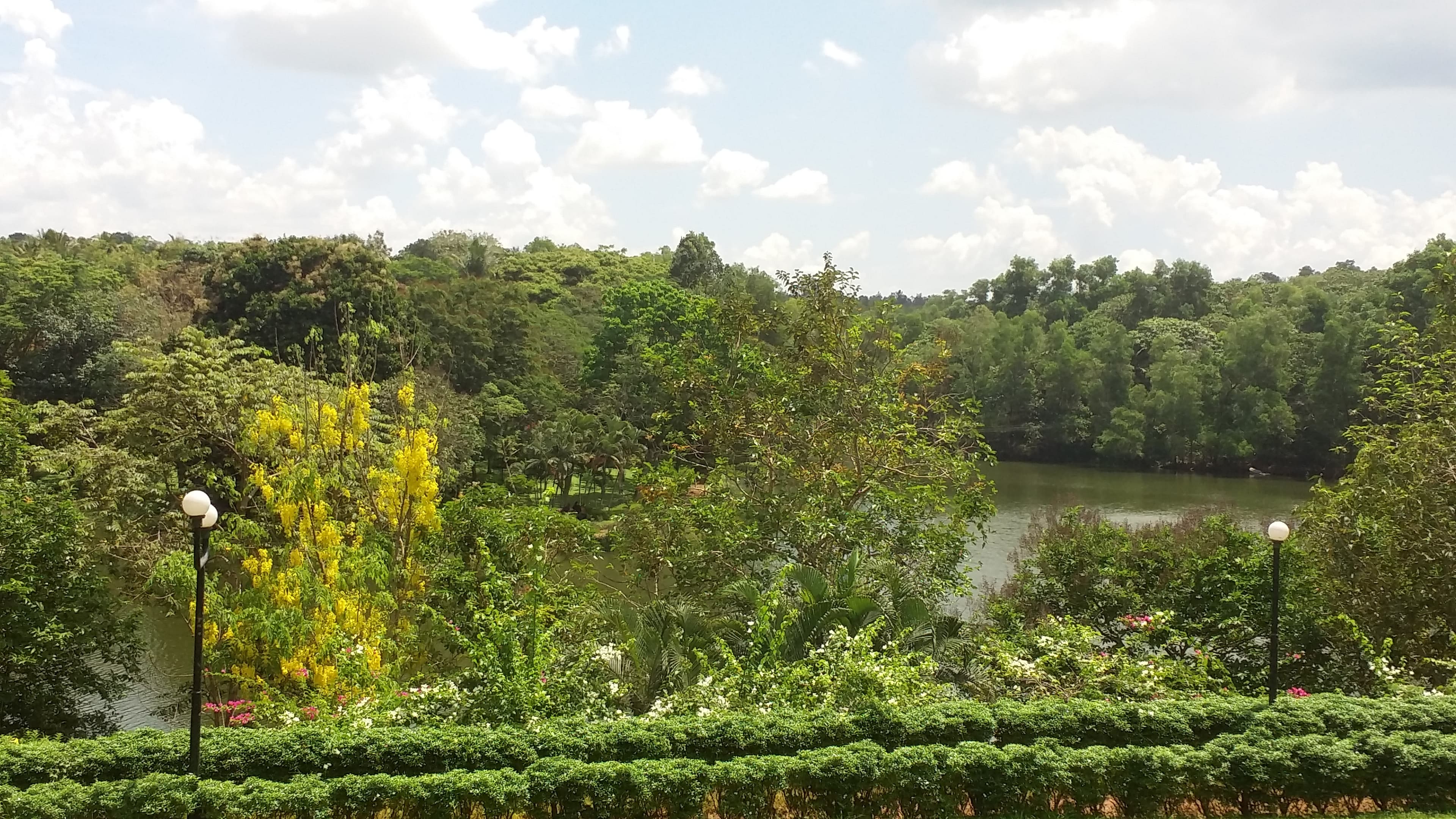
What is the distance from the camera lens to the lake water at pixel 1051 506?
14195 mm

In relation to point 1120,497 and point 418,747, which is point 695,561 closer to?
point 418,747

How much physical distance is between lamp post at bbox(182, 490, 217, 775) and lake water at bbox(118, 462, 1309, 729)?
6.79 m

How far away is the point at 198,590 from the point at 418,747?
5.67ft

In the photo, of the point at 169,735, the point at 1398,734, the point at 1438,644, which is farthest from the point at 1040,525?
the point at 169,735

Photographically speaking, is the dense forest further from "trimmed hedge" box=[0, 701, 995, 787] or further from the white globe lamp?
the white globe lamp

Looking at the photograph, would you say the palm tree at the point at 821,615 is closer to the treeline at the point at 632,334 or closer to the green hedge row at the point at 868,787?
the green hedge row at the point at 868,787

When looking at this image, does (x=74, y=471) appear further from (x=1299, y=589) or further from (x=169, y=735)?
(x=1299, y=589)

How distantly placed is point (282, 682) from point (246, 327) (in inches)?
797

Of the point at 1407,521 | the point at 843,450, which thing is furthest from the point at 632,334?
the point at 1407,521

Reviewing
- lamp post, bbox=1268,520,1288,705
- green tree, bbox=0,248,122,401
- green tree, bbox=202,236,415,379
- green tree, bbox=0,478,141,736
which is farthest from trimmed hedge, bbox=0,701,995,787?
green tree, bbox=0,248,122,401

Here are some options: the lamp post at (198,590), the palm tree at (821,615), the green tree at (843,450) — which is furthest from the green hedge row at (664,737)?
the green tree at (843,450)

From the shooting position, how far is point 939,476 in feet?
39.9

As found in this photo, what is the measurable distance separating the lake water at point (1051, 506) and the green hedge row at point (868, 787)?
7.07 metres

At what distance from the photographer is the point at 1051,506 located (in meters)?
30.6
